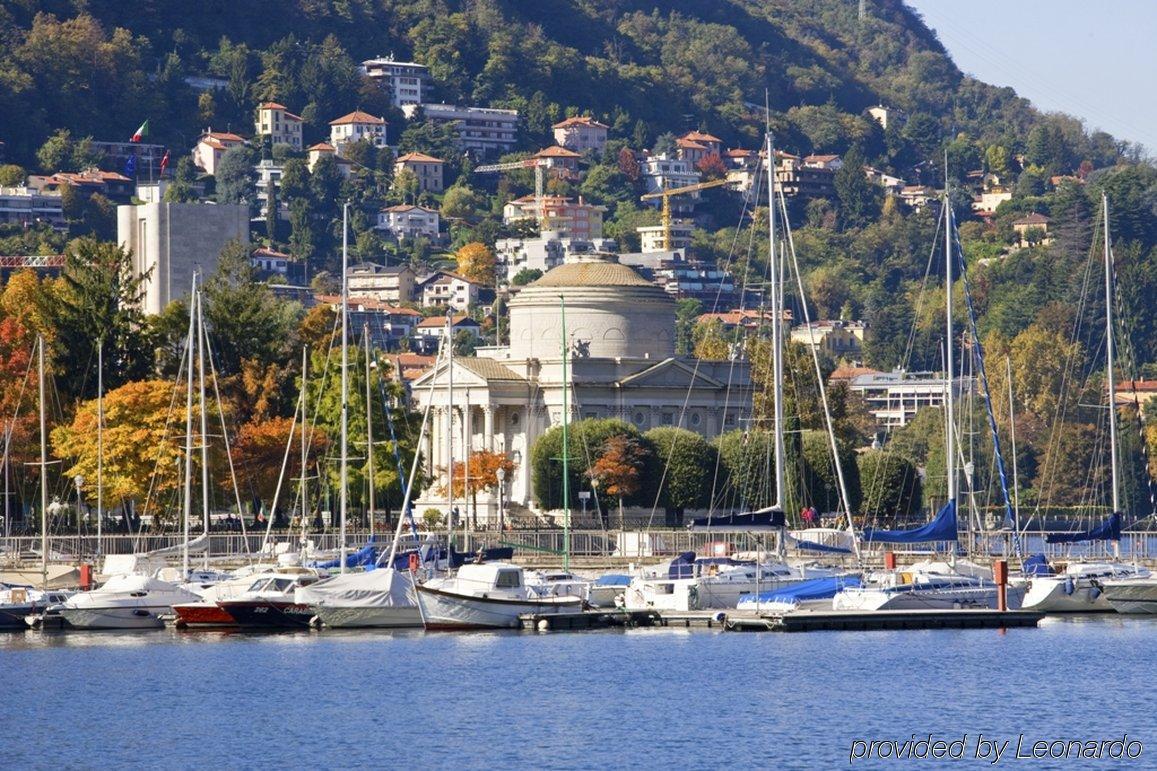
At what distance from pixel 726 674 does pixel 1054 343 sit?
383 feet

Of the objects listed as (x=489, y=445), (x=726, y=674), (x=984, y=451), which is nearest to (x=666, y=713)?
(x=726, y=674)

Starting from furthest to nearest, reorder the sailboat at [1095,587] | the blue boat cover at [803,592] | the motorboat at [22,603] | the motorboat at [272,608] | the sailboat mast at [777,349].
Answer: the sailboat at [1095,587]
the sailboat mast at [777,349]
the motorboat at [22,603]
the blue boat cover at [803,592]
the motorboat at [272,608]

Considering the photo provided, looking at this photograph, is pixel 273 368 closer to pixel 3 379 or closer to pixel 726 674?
pixel 3 379

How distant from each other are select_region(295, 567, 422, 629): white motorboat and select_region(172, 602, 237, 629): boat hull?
1672 mm

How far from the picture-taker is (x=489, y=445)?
106 metres

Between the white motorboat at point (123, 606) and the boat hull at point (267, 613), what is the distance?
1735 millimetres

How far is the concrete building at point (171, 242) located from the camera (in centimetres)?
13612

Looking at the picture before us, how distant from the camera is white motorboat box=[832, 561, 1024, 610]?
2453 inches

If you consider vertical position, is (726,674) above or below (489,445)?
below

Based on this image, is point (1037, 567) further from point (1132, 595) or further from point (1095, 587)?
Answer: point (1132, 595)

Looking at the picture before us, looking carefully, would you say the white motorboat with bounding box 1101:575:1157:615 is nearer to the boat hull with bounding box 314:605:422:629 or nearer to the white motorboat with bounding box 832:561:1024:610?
the white motorboat with bounding box 832:561:1024:610

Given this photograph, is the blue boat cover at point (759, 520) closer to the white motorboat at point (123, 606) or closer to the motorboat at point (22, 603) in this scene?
the white motorboat at point (123, 606)

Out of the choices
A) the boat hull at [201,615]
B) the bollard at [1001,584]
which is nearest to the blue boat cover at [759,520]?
the bollard at [1001,584]

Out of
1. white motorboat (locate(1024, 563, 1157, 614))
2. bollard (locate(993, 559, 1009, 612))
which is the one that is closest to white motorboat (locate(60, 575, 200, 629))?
bollard (locate(993, 559, 1009, 612))
